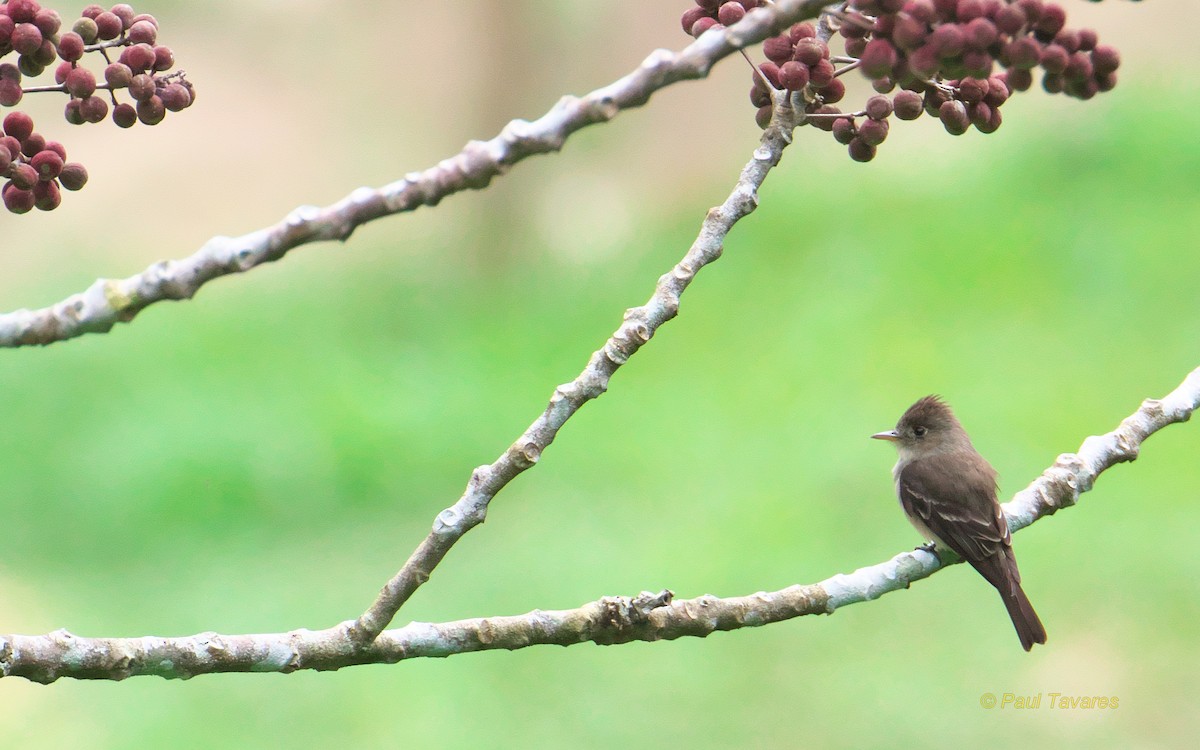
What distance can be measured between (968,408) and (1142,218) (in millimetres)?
3194

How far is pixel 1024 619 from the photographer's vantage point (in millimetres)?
4703

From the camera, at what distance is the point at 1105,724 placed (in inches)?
290

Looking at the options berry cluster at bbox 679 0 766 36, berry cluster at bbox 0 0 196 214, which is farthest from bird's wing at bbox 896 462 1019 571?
berry cluster at bbox 0 0 196 214

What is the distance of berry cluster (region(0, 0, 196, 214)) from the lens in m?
1.98

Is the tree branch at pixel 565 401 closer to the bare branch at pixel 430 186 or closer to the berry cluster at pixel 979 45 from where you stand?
the berry cluster at pixel 979 45

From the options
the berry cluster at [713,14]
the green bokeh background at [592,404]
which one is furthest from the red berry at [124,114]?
the green bokeh background at [592,404]

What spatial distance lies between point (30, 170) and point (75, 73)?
18 cm

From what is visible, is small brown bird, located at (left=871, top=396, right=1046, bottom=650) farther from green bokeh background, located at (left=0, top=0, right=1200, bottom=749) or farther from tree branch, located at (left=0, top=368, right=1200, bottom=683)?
green bokeh background, located at (left=0, top=0, right=1200, bottom=749)

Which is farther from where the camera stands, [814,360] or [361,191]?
[814,360]

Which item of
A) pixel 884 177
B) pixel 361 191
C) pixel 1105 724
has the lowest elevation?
pixel 361 191

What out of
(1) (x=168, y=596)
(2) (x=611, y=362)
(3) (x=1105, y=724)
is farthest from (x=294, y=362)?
(2) (x=611, y=362)

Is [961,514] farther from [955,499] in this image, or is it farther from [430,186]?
[430,186]

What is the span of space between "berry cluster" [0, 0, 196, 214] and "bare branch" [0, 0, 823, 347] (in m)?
0.42

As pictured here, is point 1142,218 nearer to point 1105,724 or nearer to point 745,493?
point 745,493
